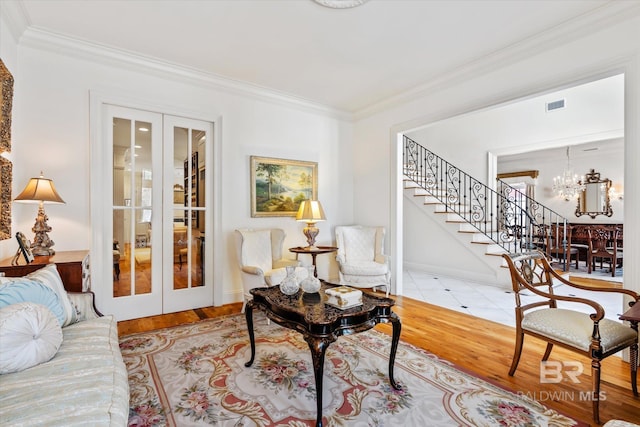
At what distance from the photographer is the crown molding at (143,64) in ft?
10.1

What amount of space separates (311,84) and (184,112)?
5.49ft

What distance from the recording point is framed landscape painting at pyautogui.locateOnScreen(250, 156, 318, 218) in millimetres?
4398

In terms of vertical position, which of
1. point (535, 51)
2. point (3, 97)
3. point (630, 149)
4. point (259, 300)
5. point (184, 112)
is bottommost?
point (259, 300)

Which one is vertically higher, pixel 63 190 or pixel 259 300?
pixel 63 190

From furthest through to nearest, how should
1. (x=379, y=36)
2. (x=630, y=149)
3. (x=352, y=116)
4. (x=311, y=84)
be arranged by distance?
(x=352, y=116) → (x=311, y=84) → (x=379, y=36) → (x=630, y=149)

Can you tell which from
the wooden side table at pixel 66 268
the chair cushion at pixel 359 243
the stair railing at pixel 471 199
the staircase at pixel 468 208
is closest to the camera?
the wooden side table at pixel 66 268

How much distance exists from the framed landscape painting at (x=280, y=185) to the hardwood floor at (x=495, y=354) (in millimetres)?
1400

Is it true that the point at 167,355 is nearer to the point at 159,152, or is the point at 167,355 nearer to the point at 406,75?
the point at 159,152

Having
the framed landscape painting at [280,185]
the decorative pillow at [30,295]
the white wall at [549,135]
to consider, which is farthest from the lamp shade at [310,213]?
the decorative pillow at [30,295]

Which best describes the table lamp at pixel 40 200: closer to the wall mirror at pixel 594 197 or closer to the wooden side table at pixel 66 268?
the wooden side table at pixel 66 268

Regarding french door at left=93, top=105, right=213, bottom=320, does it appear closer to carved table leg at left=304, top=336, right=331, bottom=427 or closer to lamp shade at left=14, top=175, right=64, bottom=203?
lamp shade at left=14, top=175, right=64, bottom=203

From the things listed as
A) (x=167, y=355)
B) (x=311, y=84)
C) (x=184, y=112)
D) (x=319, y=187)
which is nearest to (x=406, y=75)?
(x=311, y=84)

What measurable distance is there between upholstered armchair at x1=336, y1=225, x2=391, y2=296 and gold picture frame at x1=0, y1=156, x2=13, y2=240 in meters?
3.49

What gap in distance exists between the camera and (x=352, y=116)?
5457 mm
